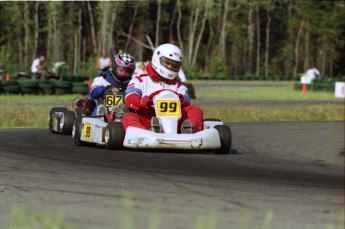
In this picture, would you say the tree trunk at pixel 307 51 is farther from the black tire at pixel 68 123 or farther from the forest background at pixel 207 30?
the black tire at pixel 68 123

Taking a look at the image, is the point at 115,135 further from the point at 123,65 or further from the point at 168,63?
the point at 123,65

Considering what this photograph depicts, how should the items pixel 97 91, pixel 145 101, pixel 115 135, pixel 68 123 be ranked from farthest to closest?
pixel 68 123 < pixel 97 91 < pixel 145 101 < pixel 115 135

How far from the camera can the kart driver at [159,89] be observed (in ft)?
34.8

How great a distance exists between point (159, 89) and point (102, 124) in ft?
2.71

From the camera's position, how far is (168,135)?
998 cm

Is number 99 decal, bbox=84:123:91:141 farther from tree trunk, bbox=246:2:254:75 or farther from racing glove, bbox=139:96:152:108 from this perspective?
tree trunk, bbox=246:2:254:75

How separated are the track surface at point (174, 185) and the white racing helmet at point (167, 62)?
1.11 metres

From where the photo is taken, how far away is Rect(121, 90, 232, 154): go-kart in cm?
995

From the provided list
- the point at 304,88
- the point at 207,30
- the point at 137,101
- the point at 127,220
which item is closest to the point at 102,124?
the point at 137,101

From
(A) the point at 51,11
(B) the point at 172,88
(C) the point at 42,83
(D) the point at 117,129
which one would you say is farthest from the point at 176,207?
(A) the point at 51,11

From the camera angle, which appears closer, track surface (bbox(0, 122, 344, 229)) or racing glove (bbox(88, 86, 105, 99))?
track surface (bbox(0, 122, 344, 229))

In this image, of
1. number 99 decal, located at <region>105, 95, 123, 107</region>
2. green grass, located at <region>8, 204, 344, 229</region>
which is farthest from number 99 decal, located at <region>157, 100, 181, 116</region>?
green grass, located at <region>8, 204, 344, 229</region>

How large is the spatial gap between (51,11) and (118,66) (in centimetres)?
5463

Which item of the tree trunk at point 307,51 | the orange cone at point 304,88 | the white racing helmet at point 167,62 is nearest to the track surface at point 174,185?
the white racing helmet at point 167,62
